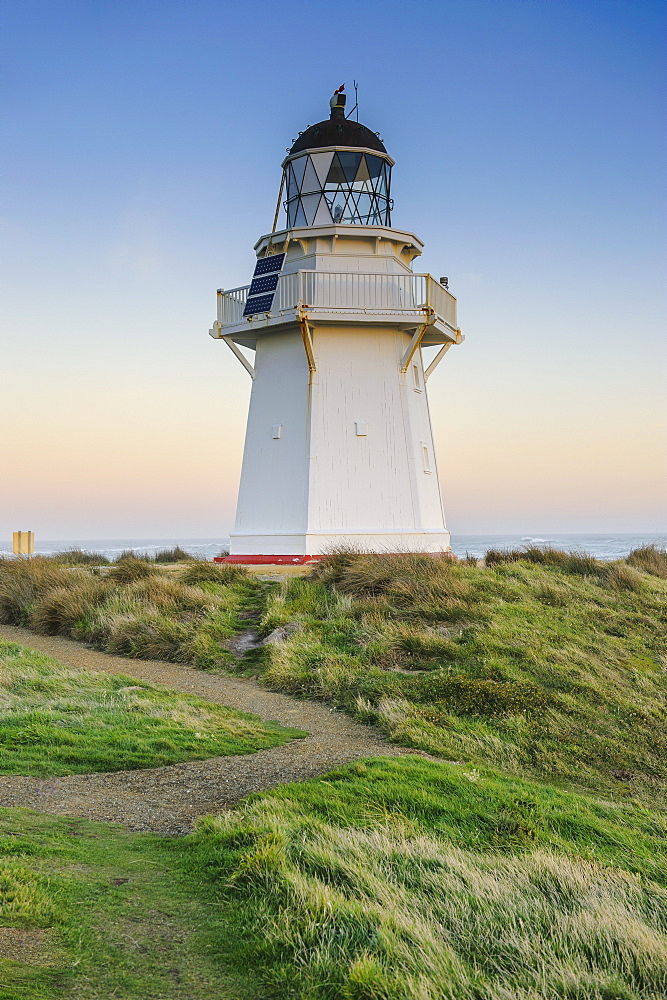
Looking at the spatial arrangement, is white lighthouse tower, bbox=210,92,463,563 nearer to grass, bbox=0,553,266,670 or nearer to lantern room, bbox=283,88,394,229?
lantern room, bbox=283,88,394,229

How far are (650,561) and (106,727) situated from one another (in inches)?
687

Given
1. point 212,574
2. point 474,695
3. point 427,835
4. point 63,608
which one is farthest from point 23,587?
point 427,835

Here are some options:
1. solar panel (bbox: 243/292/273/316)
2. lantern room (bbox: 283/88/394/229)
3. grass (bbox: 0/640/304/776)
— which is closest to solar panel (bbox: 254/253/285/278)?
solar panel (bbox: 243/292/273/316)

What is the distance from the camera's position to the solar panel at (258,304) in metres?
18.1

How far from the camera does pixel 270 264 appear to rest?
1858 cm

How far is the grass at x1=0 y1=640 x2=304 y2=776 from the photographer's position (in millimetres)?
6918

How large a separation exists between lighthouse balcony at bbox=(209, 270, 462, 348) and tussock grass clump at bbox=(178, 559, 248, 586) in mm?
5570

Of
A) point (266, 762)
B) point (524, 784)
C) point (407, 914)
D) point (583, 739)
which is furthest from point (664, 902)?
point (583, 739)

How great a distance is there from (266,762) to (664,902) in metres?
3.48

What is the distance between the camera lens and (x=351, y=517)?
56.6 ft

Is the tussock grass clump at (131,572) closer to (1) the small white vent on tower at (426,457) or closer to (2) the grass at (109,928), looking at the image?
(1) the small white vent on tower at (426,457)

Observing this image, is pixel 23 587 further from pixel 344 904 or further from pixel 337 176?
pixel 344 904

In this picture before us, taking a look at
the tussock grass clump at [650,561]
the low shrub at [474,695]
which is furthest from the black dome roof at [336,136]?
the low shrub at [474,695]

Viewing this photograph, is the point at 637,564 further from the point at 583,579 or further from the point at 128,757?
the point at 128,757
